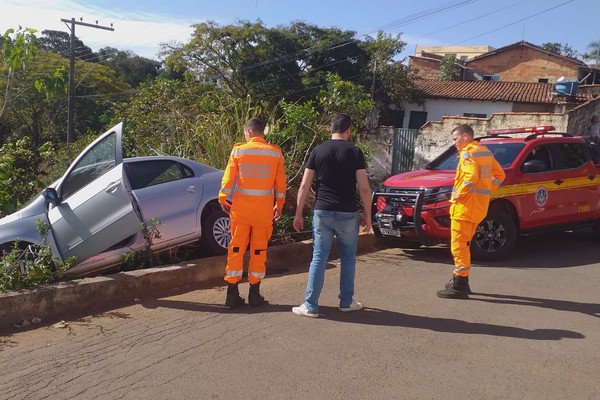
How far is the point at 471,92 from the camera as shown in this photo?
31391 mm

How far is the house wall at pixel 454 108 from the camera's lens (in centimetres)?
2966

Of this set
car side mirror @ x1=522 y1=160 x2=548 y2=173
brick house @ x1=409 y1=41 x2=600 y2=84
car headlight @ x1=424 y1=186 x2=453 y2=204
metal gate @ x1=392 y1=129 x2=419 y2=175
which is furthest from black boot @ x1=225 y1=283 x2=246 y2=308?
brick house @ x1=409 y1=41 x2=600 y2=84

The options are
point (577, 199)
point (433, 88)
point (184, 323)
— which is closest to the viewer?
point (184, 323)

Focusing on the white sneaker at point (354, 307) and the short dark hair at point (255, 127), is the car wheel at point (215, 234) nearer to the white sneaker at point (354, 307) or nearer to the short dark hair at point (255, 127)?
the short dark hair at point (255, 127)

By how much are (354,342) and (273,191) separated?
160 cm

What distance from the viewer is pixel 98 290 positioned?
17.5 ft

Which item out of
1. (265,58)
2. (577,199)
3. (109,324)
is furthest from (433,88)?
(109,324)

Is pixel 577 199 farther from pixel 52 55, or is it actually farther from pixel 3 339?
pixel 52 55

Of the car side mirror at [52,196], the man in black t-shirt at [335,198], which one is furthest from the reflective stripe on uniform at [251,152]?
the car side mirror at [52,196]

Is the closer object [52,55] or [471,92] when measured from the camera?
[471,92]

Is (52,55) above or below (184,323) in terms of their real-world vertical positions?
above

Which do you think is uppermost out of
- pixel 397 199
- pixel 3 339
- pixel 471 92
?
pixel 471 92

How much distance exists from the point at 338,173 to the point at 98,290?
2.62 metres

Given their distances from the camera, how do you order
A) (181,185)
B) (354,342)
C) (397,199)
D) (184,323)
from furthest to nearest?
(397,199)
(181,185)
(184,323)
(354,342)
